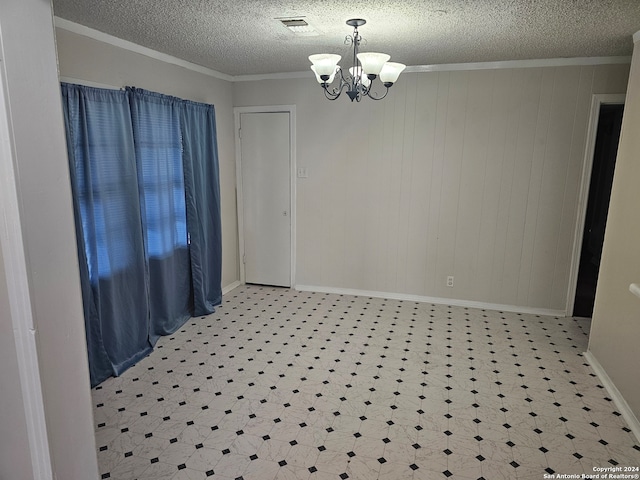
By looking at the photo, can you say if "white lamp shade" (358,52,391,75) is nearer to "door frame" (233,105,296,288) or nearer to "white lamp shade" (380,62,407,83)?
"white lamp shade" (380,62,407,83)

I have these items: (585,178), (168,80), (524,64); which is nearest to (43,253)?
(168,80)

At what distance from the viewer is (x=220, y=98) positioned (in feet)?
15.6

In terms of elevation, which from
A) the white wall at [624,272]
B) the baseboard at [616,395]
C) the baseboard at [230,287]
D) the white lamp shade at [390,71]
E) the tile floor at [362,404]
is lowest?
the tile floor at [362,404]

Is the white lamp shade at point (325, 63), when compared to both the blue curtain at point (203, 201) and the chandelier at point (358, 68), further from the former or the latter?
the blue curtain at point (203, 201)

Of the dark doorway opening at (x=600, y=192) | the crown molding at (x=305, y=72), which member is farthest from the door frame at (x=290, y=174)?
the dark doorway opening at (x=600, y=192)

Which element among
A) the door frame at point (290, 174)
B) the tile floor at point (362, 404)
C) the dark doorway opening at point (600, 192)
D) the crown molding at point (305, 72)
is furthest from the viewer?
the dark doorway opening at point (600, 192)

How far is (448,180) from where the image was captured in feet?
14.9

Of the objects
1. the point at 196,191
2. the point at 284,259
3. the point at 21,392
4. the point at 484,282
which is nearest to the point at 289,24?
the point at 196,191

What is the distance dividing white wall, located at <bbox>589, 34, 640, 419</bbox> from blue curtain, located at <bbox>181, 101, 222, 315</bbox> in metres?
3.53

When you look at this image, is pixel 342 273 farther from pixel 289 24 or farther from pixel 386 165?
pixel 289 24

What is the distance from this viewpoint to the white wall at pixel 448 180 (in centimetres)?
419

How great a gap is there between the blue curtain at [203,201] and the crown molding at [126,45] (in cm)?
37

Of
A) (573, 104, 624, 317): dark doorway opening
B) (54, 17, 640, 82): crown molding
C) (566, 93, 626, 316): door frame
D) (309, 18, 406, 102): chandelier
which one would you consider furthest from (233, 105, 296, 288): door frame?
(573, 104, 624, 317): dark doorway opening

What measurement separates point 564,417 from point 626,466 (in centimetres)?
45
